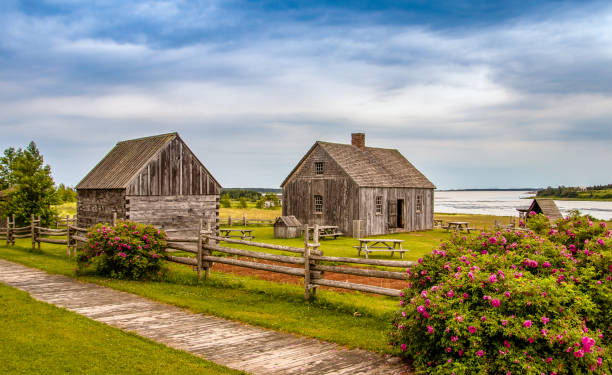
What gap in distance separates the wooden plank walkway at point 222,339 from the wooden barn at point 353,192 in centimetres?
2262

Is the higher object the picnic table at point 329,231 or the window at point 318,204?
the window at point 318,204

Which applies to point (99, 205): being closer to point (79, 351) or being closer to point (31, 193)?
point (31, 193)

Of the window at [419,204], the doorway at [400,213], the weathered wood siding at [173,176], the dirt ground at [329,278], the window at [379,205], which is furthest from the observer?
the window at [419,204]

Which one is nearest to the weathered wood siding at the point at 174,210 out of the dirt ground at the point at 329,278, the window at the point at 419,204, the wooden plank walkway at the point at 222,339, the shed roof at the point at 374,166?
the dirt ground at the point at 329,278

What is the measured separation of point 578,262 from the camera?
720cm

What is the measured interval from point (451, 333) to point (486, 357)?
464 millimetres

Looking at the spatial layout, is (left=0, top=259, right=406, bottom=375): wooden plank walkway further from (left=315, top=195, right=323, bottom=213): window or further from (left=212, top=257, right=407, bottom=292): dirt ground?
(left=315, top=195, right=323, bottom=213): window

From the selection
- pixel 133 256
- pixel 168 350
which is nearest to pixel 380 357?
pixel 168 350

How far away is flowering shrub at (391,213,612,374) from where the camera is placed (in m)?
5.80

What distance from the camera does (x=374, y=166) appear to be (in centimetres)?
3831

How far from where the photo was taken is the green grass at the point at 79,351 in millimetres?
6691

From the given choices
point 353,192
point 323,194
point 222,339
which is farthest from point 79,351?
point 323,194

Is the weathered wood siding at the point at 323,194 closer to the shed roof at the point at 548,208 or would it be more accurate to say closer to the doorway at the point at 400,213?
the doorway at the point at 400,213

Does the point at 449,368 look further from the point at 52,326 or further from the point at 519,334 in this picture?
the point at 52,326
